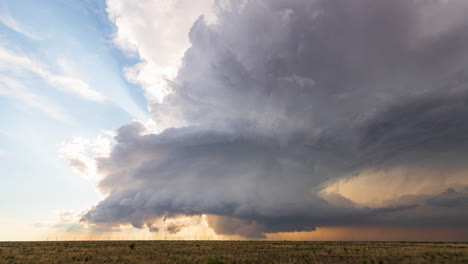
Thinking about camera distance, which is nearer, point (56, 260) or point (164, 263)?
point (164, 263)

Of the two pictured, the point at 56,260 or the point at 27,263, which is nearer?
the point at 27,263

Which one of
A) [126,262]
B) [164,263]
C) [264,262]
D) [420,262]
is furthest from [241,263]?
[420,262]

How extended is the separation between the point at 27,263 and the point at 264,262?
2975cm

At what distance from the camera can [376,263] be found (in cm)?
3619

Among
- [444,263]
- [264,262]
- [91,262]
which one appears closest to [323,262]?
[264,262]

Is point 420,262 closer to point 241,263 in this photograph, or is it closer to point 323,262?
point 323,262

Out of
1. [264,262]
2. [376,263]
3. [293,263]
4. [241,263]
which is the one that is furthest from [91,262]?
[376,263]

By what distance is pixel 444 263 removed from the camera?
37094mm

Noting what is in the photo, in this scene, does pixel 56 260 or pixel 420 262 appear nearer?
pixel 420 262

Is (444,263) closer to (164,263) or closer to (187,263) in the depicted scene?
(187,263)

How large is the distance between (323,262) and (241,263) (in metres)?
10.8

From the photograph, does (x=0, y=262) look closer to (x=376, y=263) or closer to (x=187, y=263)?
(x=187, y=263)

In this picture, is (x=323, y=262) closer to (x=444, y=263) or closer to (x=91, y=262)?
(x=444, y=263)

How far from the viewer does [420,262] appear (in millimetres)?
37250
